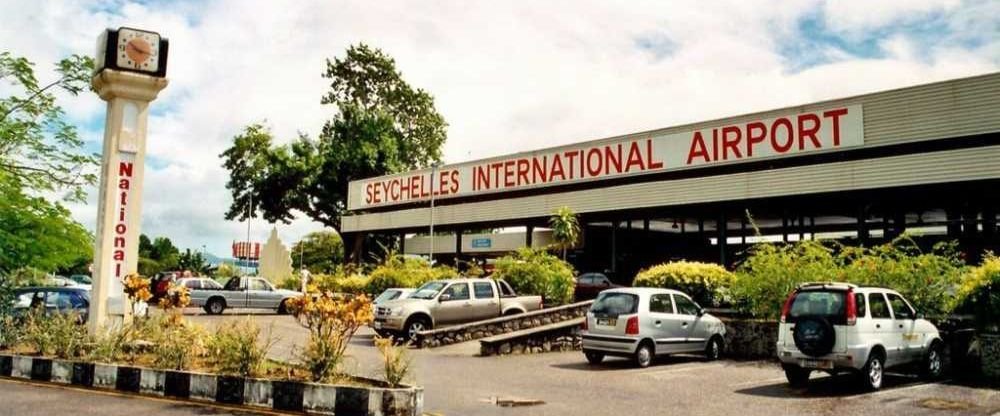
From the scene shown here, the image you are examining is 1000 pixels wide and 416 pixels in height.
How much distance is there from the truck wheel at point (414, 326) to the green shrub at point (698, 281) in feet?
19.8

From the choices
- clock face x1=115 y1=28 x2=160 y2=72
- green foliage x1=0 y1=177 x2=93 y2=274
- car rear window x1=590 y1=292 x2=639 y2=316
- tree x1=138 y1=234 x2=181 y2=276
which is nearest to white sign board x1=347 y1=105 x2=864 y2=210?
car rear window x1=590 y1=292 x2=639 y2=316

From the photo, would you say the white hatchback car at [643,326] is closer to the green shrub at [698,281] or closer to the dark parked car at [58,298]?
the green shrub at [698,281]

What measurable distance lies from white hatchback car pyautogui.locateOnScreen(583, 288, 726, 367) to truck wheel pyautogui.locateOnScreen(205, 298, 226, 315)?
19.2 metres

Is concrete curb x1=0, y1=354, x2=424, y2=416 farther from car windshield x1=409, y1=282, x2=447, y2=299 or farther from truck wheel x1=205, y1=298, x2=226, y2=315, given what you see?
truck wheel x1=205, y1=298, x2=226, y2=315

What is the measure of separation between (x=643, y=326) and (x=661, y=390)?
9.48 feet

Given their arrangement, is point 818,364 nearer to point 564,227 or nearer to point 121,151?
point 121,151

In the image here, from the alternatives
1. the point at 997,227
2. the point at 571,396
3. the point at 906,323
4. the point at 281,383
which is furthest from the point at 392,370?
the point at 997,227

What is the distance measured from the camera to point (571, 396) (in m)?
10.8

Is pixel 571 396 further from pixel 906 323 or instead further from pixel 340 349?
pixel 906 323

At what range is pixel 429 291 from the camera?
68.0 ft

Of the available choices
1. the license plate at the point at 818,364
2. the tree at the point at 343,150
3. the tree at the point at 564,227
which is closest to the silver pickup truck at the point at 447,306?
the license plate at the point at 818,364

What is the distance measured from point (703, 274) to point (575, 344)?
13.4 feet

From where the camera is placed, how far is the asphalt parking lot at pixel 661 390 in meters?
9.78

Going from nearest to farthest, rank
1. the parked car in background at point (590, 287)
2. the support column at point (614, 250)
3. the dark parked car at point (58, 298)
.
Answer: the dark parked car at point (58, 298) → the parked car in background at point (590, 287) → the support column at point (614, 250)
